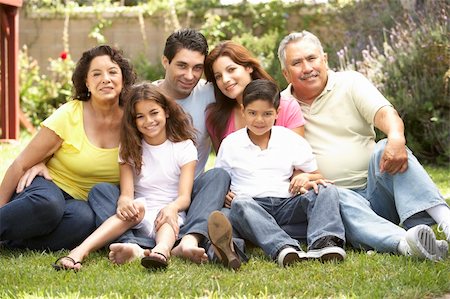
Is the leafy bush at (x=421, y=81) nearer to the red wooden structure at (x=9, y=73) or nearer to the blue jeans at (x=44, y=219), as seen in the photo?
the red wooden structure at (x=9, y=73)

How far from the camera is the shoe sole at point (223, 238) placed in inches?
132

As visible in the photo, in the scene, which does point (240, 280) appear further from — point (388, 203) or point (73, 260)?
point (388, 203)

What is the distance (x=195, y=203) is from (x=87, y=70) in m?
0.92

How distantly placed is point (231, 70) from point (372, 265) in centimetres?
136

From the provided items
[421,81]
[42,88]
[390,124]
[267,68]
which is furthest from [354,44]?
[390,124]

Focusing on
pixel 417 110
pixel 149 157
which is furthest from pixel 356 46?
pixel 149 157

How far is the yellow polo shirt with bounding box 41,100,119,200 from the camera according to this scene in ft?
13.2

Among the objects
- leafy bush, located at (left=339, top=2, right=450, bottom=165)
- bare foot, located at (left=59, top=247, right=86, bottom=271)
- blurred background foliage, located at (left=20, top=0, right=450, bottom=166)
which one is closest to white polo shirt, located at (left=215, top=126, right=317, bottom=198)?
bare foot, located at (left=59, top=247, right=86, bottom=271)

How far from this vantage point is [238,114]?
4301mm

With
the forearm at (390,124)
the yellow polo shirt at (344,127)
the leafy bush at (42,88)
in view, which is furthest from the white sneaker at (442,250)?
the leafy bush at (42,88)

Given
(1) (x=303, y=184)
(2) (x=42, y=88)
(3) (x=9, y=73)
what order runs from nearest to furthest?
(1) (x=303, y=184)
(3) (x=9, y=73)
(2) (x=42, y=88)

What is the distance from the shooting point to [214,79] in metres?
4.38

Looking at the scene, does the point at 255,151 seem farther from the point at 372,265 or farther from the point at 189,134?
the point at 372,265

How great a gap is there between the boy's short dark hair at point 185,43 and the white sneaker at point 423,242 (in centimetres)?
160
